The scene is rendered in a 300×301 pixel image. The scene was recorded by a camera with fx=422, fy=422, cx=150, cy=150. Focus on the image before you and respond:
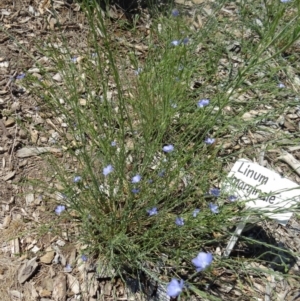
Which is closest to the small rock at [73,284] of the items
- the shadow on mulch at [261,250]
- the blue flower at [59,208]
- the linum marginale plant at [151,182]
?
the linum marginale plant at [151,182]

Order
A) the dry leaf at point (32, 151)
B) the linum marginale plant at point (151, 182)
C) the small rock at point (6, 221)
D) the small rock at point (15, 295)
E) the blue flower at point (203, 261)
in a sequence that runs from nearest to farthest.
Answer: the blue flower at point (203, 261)
the linum marginale plant at point (151, 182)
the small rock at point (15, 295)
the small rock at point (6, 221)
the dry leaf at point (32, 151)

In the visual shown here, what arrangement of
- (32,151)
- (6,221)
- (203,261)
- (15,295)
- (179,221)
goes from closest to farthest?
(203,261) < (179,221) < (15,295) < (6,221) < (32,151)

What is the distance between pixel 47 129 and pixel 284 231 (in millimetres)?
1209

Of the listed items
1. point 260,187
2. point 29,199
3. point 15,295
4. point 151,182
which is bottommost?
point 15,295

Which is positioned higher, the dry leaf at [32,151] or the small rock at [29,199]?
the dry leaf at [32,151]

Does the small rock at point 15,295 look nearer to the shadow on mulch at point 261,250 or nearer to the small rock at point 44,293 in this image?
the small rock at point 44,293

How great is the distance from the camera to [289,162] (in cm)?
211

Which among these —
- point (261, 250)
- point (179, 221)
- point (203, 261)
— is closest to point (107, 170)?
point (179, 221)

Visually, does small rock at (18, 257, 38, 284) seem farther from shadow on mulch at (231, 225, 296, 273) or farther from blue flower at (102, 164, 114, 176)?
shadow on mulch at (231, 225, 296, 273)

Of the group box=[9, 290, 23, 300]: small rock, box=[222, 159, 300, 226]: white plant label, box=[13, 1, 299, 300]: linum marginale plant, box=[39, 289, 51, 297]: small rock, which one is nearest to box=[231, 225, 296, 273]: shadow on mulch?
box=[13, 1, 299, 300]: linum marginale plant

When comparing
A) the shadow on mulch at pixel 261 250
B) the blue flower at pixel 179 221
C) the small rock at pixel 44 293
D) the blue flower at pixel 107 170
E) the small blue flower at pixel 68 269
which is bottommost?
the small rock at pixel 44 293

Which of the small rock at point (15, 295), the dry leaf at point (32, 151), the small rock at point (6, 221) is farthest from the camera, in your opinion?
the dry leaf at point (32, 151)

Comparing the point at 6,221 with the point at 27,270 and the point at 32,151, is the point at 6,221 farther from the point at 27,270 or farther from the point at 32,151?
the point at 32,151

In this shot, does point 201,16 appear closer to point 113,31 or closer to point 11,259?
point 113,31
